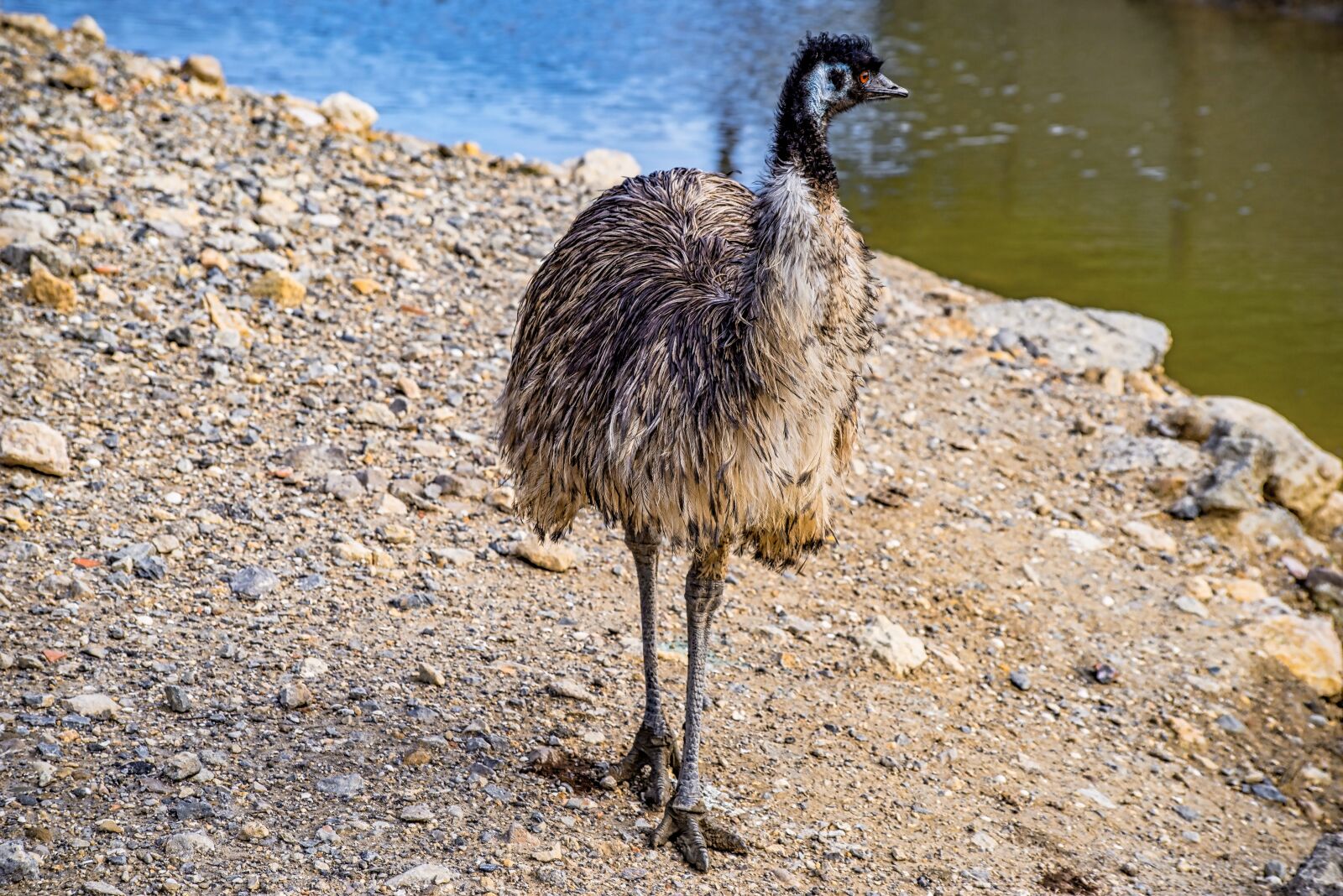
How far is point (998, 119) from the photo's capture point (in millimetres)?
18531

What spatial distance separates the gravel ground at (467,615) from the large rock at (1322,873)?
0.84 ft

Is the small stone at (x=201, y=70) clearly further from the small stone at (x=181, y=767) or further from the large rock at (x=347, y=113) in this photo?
the small stone at (x=181, y=767)

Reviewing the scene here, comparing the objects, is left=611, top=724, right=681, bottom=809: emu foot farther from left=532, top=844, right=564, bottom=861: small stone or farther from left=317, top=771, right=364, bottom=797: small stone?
left=317, top=771, right=364, bottom=797: small stone

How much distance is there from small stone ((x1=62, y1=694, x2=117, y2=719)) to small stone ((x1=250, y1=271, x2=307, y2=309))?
11.3 feet

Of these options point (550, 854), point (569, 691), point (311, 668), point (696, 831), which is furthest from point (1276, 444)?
point (311, 668)

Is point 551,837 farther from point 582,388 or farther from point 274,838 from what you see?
point 582,388

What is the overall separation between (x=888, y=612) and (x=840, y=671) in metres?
0.67

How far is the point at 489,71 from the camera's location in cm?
1805

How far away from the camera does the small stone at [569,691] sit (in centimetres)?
513

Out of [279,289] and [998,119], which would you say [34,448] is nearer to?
[279,289]

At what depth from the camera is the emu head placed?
372 cm

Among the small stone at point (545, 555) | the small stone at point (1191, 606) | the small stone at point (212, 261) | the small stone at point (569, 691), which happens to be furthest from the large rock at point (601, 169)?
the small stone at point (569, 691)

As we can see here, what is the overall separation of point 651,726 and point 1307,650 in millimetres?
3904

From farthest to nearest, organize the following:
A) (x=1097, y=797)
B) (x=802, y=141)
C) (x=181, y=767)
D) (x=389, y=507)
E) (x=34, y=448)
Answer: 1. (x=389, y=507)
2. (x=34, y=448)
3. (x=1097, y=797)
4. (x=181, y=767)
5. (x=802, y=141)
